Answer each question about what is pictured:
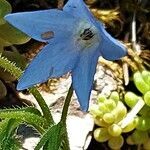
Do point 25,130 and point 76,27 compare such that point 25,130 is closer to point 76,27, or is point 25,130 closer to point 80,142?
point 80,142

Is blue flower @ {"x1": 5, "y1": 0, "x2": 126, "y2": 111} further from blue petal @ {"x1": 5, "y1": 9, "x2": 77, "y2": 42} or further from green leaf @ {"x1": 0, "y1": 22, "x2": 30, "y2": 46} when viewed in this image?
green leaf @ {"x1": 0, "y1": 22, "x2": 30, "y2": 46}

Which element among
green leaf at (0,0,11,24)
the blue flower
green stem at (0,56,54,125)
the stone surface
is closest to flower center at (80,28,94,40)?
the blue flower

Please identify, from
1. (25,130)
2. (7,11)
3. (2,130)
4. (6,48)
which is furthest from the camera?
(6,48)

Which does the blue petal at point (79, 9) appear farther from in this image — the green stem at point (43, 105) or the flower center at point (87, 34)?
→ the green stem at point (43, 105)

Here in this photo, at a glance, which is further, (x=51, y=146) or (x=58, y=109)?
(x=58, y=109)

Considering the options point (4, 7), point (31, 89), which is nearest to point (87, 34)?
point (31, 89)

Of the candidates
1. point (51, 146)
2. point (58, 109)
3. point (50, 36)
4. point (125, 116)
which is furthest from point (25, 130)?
point (50, 36)
